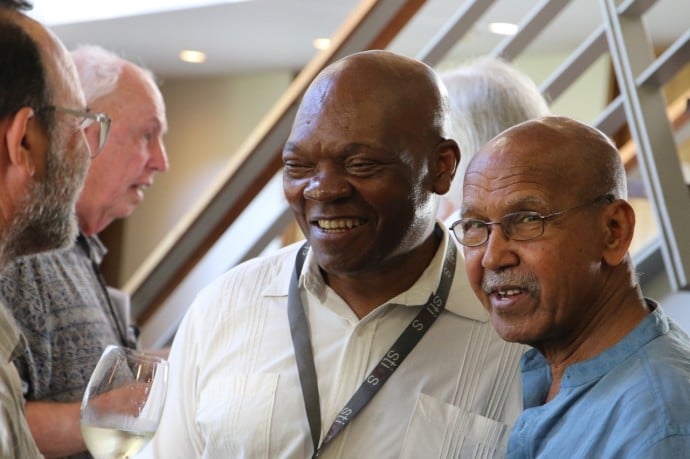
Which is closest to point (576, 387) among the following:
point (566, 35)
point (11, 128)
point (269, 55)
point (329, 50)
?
point (11, 128)

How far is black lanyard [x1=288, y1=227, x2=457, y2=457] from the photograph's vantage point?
1784 millimetres

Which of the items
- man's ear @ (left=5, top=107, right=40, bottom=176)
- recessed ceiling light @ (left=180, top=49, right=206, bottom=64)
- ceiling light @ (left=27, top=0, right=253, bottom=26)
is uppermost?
man's ear @ (left=5, top=107, right=40, bottom=176)

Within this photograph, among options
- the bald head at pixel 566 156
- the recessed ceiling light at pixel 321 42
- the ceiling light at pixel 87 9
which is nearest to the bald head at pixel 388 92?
the bald head at pixel 566 156

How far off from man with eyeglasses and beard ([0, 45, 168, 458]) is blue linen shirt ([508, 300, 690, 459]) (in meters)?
0.92

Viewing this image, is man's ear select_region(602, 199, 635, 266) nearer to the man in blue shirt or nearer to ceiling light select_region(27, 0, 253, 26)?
the man in blue shirt

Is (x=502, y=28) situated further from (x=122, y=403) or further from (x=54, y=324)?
(x=122, y=403)

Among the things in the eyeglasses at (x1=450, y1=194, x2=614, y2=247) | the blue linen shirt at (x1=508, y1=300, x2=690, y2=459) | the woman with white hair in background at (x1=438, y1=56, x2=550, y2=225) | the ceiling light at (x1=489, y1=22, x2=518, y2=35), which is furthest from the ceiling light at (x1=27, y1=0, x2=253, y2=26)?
the blue linen shirt at (x1=508, y1=300, x2=690, y2=459)

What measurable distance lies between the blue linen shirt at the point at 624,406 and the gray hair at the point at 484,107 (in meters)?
1.13

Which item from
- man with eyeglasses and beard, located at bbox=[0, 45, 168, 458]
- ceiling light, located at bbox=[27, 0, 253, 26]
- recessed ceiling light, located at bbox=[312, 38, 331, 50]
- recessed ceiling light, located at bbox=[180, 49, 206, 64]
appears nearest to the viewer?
man with eyeglasses and beard, located at bbox=[0, 45, 168, 458]

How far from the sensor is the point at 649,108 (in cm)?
263

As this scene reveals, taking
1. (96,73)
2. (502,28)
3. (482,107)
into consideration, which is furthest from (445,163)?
(502,28)

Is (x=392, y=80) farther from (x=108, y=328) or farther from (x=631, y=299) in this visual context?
(x=108, y=328)

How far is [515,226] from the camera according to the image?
1.54 meters

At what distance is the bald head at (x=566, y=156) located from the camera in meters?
1.52
